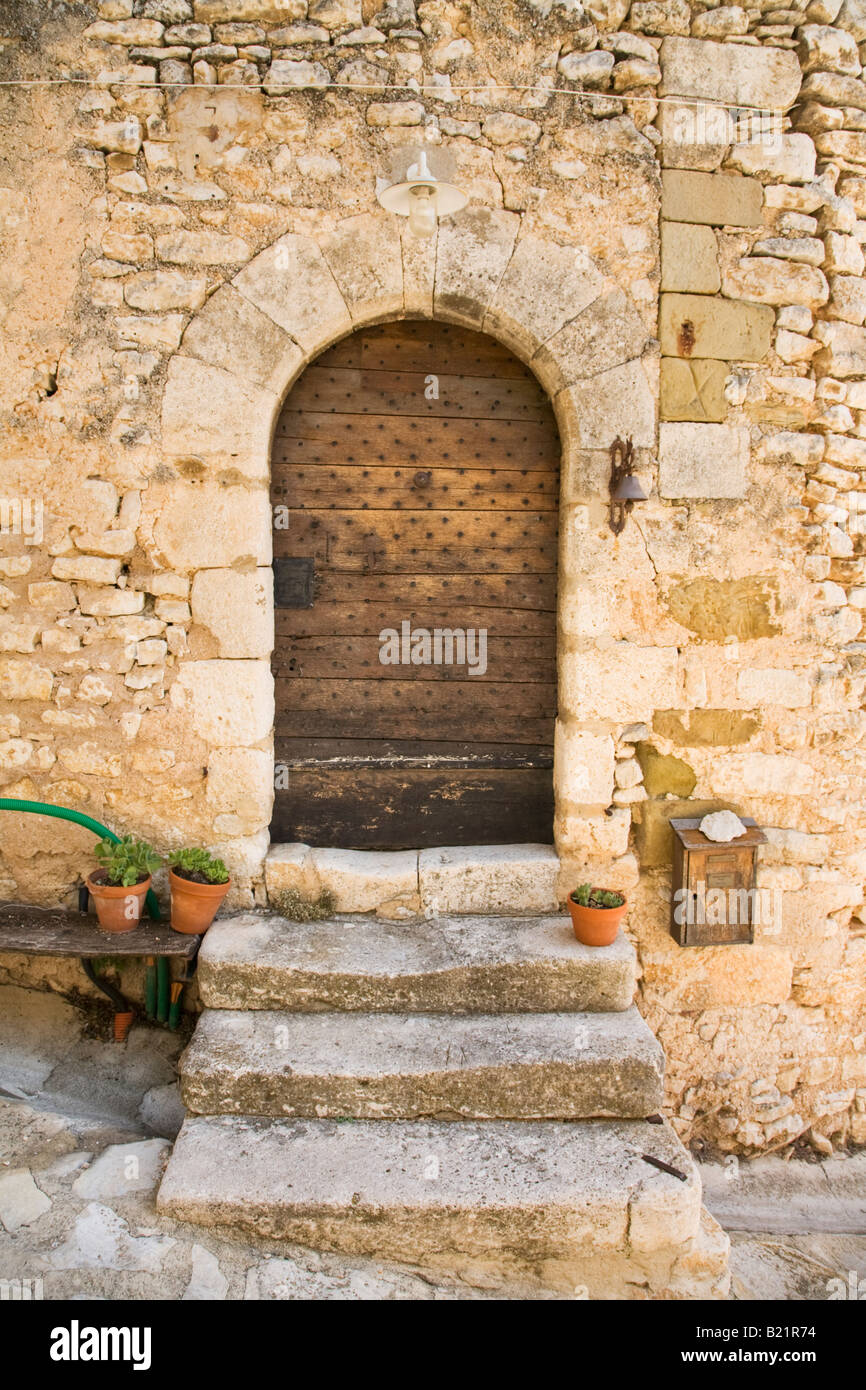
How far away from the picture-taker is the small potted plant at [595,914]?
3.10 metres

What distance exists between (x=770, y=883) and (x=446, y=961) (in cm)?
137

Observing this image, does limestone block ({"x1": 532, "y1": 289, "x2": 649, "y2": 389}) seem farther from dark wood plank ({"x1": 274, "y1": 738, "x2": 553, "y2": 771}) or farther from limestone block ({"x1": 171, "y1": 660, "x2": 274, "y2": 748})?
limestone block ({"x1": 171, "y1": 660, "x2": 274, "y2": 748})

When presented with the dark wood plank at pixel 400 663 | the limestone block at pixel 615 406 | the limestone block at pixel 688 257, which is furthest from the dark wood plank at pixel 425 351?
the dark wood plank at pixel 400 663

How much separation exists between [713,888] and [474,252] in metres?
2.56

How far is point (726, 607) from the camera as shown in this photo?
3363mm

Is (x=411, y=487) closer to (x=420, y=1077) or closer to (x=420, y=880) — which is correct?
(x=420, y=880)

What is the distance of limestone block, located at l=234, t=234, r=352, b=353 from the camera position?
3117mm

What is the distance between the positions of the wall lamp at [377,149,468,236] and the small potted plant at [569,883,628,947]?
243cm

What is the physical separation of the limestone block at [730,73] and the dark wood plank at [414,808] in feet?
8.76

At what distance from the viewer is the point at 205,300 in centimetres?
312

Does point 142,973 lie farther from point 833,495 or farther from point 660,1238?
point 833,495

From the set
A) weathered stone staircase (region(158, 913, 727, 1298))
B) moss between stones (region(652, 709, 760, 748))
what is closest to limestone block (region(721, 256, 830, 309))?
moss between stones (region(652, 709, 760, 748))

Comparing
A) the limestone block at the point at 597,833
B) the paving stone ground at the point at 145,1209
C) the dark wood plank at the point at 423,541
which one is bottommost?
the paving stone ground at the point at 145,1209

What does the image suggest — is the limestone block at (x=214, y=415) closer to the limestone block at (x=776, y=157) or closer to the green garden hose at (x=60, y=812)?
the green garden hose at (x=60, y=812)
